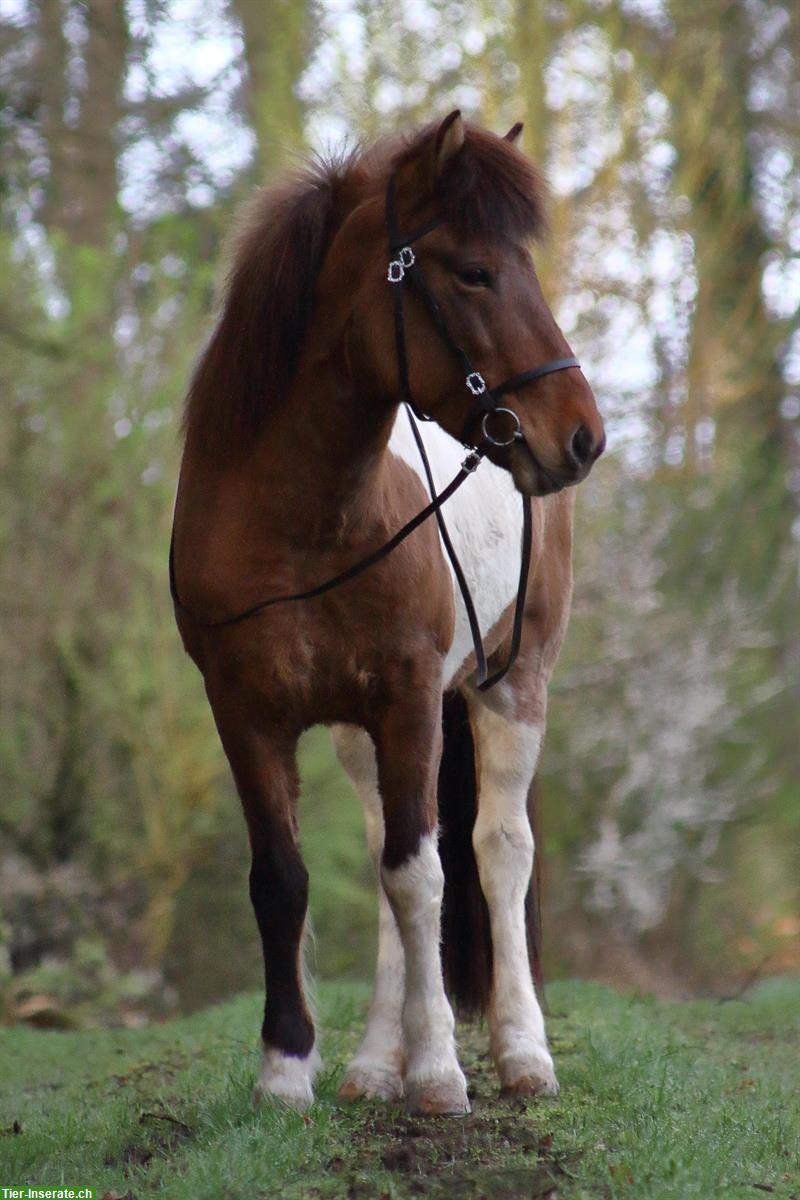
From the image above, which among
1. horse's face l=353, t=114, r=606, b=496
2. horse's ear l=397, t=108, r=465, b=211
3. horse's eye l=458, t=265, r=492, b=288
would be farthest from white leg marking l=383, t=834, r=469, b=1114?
horse's ear l=397, t=108, r=465, b=211

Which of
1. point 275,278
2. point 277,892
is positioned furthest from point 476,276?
point 277,892

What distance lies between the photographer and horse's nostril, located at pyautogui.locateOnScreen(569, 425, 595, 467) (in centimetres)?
328

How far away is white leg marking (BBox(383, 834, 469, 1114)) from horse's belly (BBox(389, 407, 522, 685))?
0.68 m

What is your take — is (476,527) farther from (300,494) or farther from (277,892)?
(277,892)

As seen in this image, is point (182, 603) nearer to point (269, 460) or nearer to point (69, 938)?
point (269, 460)

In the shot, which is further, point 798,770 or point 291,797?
point 798,770

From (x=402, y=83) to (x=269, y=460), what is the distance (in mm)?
8733

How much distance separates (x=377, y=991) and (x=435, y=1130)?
2.98 ft

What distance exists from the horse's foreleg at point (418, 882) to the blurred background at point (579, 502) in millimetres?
3677

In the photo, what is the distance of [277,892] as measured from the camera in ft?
12.9

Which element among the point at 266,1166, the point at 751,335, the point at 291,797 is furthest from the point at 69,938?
the point at 751,335

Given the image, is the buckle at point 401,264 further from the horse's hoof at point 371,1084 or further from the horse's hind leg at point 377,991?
the horse's hoof at point 371,1084

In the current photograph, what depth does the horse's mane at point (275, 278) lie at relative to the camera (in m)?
3.74

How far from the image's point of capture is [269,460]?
12.3 feet
